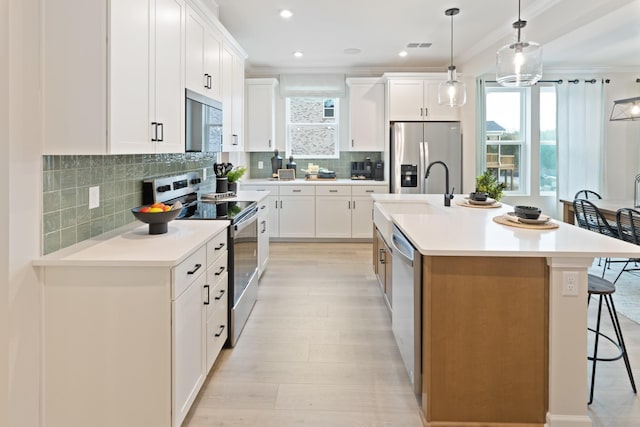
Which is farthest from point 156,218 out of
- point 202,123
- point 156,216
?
point 202,123

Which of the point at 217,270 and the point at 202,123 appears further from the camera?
the point at 202,123

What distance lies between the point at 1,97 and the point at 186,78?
150 centimetres

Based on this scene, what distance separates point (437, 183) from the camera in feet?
20.3

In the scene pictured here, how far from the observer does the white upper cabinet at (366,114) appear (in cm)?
655

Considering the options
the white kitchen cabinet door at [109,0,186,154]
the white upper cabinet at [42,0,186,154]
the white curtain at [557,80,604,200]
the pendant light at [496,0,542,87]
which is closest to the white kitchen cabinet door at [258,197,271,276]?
the white kitchen cabinet door at [109,0,186,154]

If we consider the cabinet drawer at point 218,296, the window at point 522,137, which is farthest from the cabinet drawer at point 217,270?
the window at point 522,137

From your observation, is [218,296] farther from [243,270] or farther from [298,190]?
[298,190]

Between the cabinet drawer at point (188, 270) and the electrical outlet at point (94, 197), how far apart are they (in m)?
0.63

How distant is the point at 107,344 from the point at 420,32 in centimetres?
461

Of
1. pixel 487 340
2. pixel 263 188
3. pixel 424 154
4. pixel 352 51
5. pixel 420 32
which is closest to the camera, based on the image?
pixel 487 340

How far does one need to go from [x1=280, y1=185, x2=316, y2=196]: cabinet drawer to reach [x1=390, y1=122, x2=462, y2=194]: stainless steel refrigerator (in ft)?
4.10

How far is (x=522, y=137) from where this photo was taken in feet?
22.2

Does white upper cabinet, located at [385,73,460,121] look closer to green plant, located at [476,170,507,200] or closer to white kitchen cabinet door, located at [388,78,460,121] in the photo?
white kitchen cabinet door, located at [388,78,460,121]

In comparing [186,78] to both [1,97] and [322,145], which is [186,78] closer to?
[1,97]
